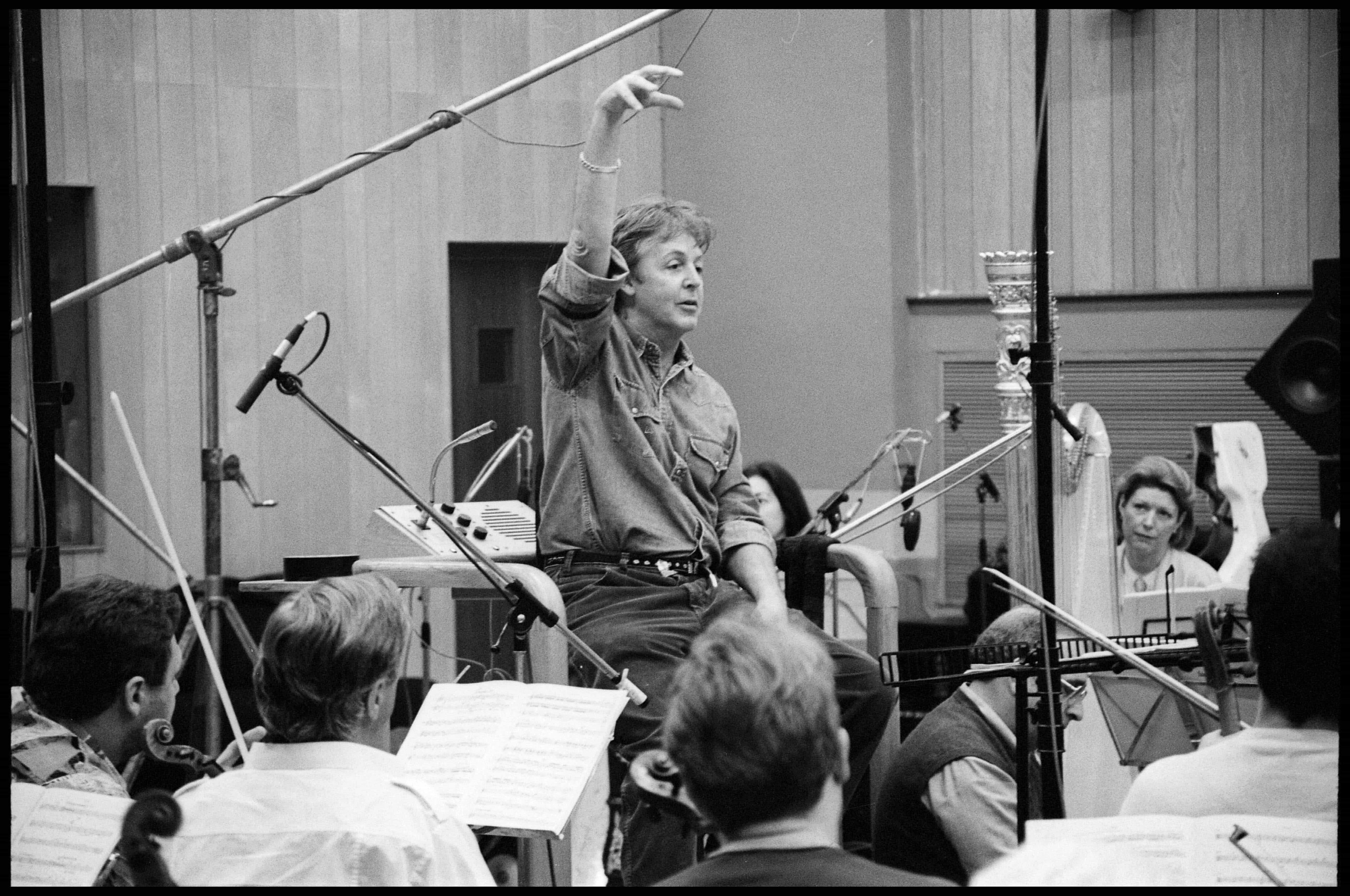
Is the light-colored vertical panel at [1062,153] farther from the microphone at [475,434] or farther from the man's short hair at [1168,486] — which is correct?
the microphone at [475,434]

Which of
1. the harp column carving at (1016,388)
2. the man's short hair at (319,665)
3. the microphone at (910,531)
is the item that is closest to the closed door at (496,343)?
the microphone at (910,531)

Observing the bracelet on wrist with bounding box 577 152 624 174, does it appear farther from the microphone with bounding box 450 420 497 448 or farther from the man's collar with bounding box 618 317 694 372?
the microphone with bounding box 450 420 497 448

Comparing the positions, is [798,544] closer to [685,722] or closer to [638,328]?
[638,328]

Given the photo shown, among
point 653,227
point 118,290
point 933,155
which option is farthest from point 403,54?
point 653,227

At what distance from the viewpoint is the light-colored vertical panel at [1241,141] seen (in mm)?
5566

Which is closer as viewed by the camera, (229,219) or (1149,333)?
(229,219)

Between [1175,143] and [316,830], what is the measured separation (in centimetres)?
483

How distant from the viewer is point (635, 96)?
8.17ft

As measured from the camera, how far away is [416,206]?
6.64 meters

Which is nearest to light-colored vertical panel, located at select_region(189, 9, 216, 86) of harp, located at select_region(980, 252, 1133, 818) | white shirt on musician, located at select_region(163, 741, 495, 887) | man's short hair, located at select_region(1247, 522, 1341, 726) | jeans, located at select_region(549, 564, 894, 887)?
harp, located at select_region(980, 252, 1133, 818)

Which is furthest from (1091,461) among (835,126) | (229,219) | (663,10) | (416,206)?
(416,206)

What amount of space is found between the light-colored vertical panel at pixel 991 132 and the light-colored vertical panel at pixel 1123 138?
428mm

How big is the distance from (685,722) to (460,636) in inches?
199

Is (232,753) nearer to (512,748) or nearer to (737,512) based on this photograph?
(512,748)
